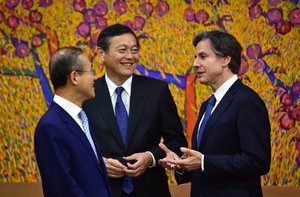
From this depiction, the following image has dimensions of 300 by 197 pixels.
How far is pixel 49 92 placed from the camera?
16.8ft

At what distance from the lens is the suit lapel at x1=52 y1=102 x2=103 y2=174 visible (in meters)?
2.26

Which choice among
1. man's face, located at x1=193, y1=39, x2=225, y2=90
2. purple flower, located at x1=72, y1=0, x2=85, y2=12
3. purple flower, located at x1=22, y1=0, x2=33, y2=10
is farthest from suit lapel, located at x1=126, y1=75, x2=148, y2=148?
purple flower, located at x1=22, y1=0, x2=33, y2=10

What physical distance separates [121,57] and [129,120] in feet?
1.20

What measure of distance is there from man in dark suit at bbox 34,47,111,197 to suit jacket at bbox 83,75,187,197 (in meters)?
0.54

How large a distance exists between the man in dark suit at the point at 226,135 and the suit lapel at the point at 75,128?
49cm

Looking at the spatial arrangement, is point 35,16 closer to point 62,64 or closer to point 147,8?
point 147,8

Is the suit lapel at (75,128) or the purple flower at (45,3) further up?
the purple flower at (45,3)

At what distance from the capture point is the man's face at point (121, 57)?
3094mm

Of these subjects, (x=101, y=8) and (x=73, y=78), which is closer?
(x=73, y=78)

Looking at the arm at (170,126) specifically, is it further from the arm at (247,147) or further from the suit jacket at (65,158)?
the suit jacket at (65,158)

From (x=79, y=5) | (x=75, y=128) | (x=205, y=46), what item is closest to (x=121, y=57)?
(x=205, y=46)

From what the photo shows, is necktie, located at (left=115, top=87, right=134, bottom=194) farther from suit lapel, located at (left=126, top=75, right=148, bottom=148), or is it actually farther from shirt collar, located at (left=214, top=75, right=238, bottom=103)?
shirt collar, located at (left=214, top=75, right=238, bottom=103)

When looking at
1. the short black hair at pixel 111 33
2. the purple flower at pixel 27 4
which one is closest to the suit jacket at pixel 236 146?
the short black hair at pixel 111 33

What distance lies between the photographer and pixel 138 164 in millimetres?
2844
